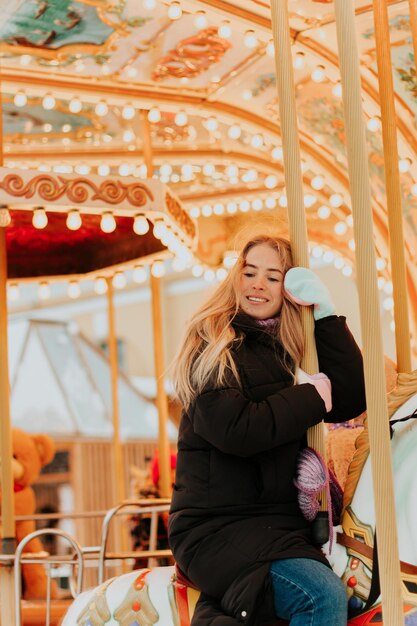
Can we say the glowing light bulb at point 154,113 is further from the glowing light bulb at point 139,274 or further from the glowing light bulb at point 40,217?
the glowing light bulb at point 40,217

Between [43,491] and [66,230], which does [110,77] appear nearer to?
[66,230]

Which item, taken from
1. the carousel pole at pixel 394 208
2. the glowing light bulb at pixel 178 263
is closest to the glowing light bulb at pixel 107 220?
the glowing light bulb at pixel 178 263

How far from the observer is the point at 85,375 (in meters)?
14.5

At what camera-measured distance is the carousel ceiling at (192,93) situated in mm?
5867

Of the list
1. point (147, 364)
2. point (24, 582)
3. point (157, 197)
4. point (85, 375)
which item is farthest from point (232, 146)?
point (147, 364)

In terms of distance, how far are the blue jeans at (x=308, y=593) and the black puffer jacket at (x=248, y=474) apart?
3 cm

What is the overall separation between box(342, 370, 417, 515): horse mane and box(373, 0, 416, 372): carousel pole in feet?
1.69

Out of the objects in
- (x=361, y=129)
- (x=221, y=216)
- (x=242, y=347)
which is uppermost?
(x=221, y=216)

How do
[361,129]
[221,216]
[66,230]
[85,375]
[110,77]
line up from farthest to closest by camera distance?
1. [85,375]
2. [221,216]
3. [110,77]
4. [66,230]
5. [361,129]

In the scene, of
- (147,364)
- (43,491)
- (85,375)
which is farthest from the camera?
(147,364)

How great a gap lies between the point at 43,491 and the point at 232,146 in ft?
20.2

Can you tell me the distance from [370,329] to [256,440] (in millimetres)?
433

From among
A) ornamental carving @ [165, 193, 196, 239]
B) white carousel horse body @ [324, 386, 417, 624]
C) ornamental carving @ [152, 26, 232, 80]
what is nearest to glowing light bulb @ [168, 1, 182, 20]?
ornamental carving @ [152, 26, 232, 80]

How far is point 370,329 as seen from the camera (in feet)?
7.86
